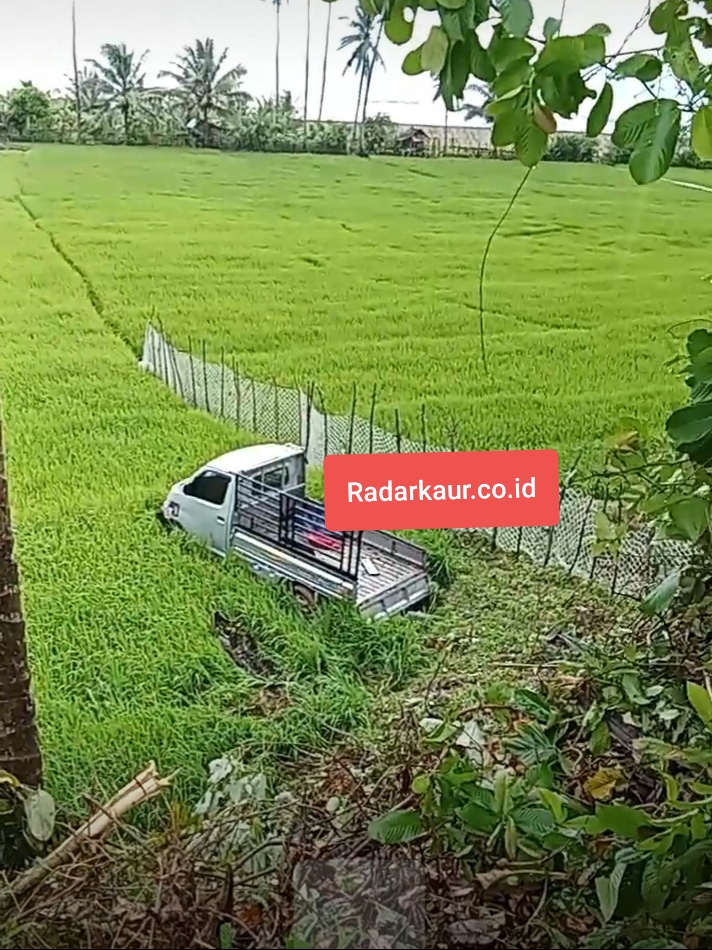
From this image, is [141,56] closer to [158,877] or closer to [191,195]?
[191,195]

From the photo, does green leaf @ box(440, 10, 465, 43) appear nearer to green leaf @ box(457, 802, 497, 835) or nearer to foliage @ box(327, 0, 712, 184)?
foliage @ box(327, 0, 712, 184)

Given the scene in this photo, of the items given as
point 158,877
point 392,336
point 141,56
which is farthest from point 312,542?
point 141,56

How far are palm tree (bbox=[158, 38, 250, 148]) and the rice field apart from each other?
0.04 m

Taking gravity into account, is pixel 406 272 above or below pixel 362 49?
below

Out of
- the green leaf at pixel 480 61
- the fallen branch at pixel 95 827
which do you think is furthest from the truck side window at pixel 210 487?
the green leaf at pixel 480 61

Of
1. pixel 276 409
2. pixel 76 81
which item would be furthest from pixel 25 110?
pixel 276 409

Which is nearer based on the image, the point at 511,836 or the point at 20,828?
the point at 511,836

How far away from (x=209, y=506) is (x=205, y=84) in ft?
1.36

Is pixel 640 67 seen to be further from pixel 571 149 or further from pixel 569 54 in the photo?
pixel 571 149

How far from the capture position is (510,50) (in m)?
0.69

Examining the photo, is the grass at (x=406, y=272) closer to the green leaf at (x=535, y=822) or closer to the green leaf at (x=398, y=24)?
the green leaf at (x=398, y=24)

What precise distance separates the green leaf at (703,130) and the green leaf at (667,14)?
0.12m

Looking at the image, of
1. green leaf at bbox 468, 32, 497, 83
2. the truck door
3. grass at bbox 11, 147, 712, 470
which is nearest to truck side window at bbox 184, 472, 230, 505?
the truck door

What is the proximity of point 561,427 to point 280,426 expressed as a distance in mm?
299
